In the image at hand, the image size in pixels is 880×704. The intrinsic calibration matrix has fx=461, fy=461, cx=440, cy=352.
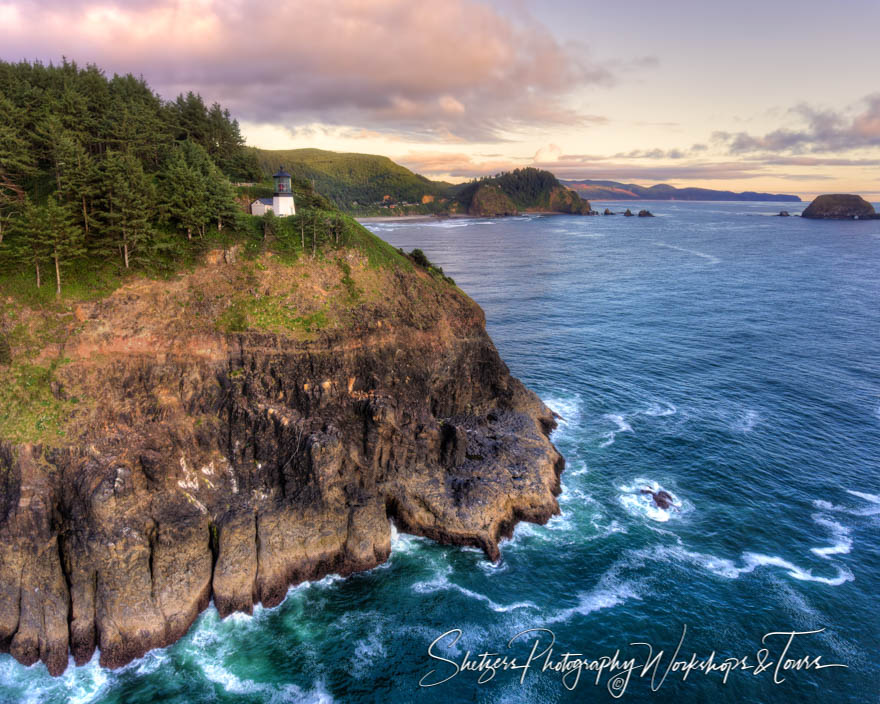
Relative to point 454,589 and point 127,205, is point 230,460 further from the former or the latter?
point 127,205

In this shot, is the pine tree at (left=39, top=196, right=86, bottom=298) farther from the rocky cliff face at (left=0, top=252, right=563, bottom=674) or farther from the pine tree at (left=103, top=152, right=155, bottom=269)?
the rocky cliff face at (left=0, top=252, right=563, bottom=674)

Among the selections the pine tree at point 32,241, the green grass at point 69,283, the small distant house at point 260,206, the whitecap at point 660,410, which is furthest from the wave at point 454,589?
the small distant house at point 260,206

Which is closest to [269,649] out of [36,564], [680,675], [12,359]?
[36,564]

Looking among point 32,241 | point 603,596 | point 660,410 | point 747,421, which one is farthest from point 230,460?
point 747,421

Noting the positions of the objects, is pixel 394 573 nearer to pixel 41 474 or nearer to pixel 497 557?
pixel 497 557

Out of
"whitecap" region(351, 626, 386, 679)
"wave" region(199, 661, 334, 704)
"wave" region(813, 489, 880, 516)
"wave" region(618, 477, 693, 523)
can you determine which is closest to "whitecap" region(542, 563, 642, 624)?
"wave" region(618, 477, 693, 523)
